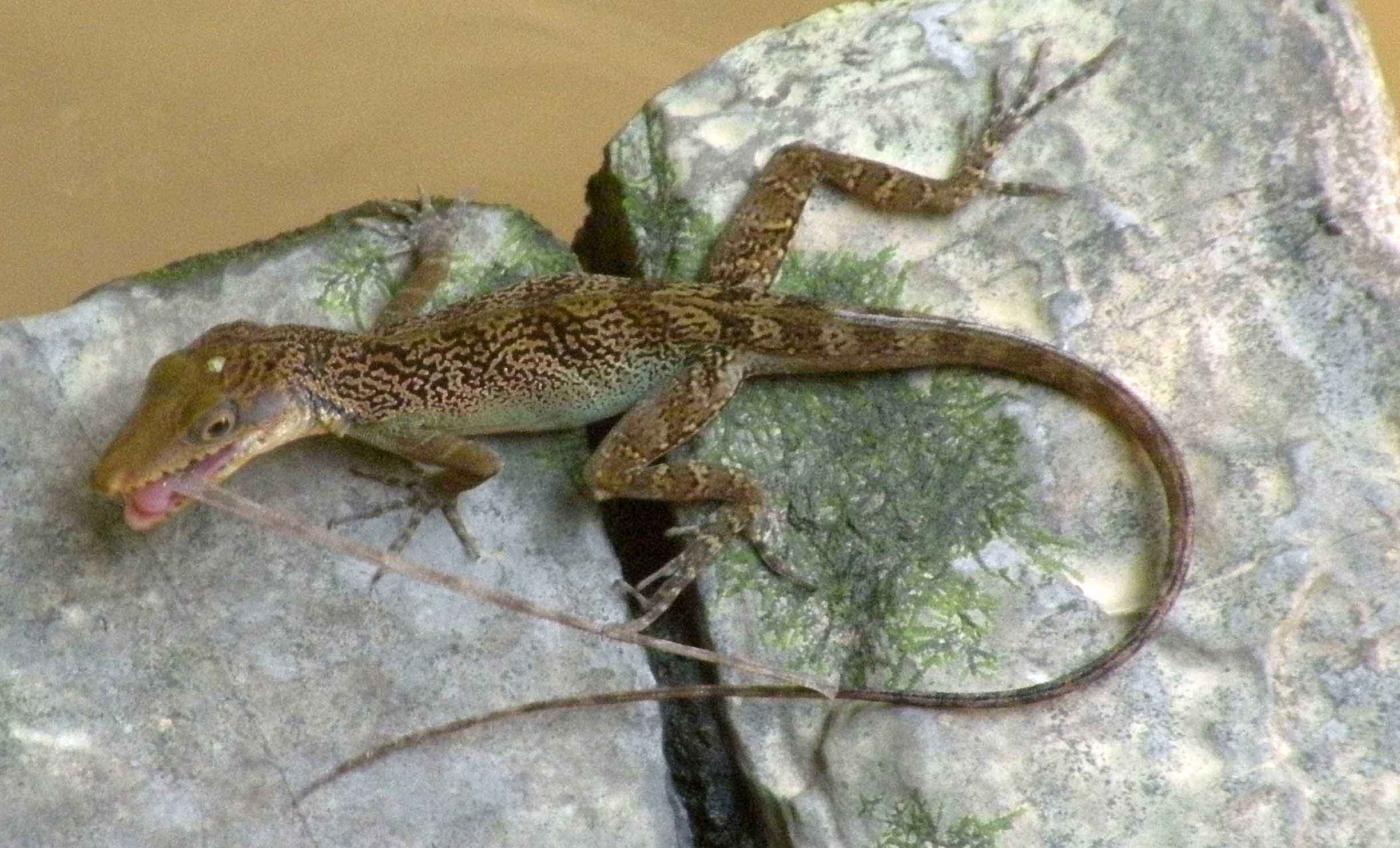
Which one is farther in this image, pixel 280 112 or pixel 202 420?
pixel 280 112

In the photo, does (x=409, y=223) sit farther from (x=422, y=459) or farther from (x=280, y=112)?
(x=280, y=112)

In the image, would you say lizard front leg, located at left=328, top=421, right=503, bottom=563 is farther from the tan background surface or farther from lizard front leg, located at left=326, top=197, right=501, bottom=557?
the tan background surface

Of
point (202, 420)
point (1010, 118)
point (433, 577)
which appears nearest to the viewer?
point (433, 577)

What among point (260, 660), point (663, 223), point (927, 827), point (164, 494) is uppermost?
point (663, 223)

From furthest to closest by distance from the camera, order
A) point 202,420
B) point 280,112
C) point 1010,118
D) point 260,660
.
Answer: point 280,112 < point 1010,118 < point 260,660 < point 202,420

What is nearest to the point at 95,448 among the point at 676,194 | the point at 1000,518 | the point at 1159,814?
the point at 676,194

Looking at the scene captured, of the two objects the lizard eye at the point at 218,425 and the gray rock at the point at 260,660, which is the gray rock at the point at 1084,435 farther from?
the lizard eye at the point at 218,425

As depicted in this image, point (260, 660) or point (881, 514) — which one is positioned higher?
point (881, 514)

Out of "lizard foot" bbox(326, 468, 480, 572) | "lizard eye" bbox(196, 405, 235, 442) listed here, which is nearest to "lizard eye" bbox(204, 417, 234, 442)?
"lizard eye" bbox(196, 405, 235, 442)

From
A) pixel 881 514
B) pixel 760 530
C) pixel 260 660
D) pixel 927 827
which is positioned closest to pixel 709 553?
pixel 760 530
